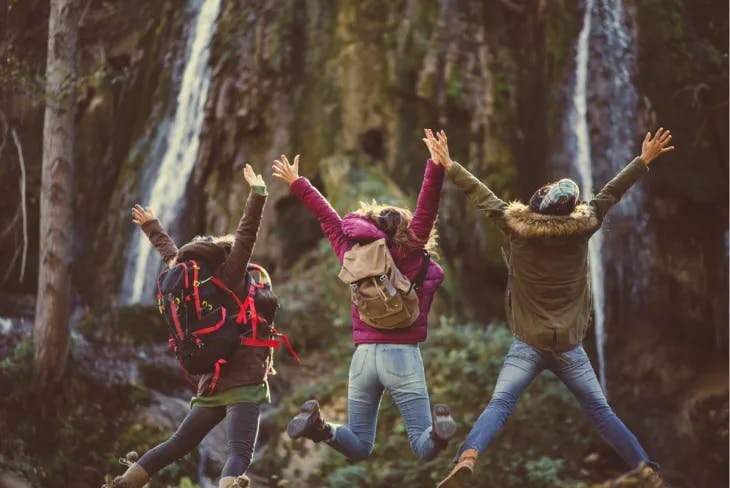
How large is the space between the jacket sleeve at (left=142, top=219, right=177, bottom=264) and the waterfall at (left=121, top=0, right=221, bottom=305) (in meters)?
7.41

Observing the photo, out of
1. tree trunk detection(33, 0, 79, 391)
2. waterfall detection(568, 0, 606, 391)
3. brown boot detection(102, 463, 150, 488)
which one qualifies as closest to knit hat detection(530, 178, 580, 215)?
brown boot detection(102, 463, 150, 488)

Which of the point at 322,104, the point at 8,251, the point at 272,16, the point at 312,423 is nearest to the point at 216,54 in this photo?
the point at 272,16

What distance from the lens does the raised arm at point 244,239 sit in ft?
17.7

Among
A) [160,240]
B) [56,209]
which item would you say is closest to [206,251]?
[160,240]

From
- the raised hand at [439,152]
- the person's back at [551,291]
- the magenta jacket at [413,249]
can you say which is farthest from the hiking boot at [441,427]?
the raised hand at [439,152]

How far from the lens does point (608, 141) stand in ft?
41.3

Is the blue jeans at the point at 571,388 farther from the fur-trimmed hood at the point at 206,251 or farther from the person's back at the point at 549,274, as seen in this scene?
the fur-trimmed hood at the point at 206,251

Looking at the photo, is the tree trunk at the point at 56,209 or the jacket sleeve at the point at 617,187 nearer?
the jacket sleeve at the point at 617,187

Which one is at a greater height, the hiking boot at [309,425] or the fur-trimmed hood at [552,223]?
the fur-trimmed hood at [552,223]

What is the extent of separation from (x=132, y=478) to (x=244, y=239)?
A: 152 cm

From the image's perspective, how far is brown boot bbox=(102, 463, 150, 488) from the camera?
208 inches

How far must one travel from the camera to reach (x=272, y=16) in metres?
13.9

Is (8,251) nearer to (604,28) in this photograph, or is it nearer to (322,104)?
(322,104)

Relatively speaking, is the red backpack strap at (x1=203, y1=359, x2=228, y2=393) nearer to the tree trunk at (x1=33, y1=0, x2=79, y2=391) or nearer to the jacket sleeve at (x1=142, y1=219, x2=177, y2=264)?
the jacket sleeve at (x1=142, y1=219, x2=177, y2=264)
